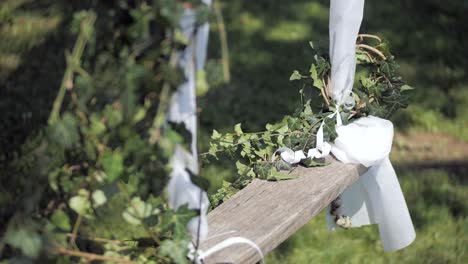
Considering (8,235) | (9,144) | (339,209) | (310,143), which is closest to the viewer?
(8,235)

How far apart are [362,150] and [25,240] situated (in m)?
1.35

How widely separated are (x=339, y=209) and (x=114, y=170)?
147cm

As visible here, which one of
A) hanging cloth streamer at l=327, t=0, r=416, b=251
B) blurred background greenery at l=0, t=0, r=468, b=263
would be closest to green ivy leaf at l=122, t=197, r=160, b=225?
hanging cloth streamer at l=327, t=0, r=416, b=251

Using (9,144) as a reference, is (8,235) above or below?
above

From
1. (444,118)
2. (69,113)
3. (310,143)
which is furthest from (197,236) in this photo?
(444,118)

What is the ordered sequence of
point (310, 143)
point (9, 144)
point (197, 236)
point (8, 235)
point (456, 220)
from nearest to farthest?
1. point (8, 235)
2. point (197, 236)
3. point (310, 143)
4. point (456, 220)
5. point (9, 144)

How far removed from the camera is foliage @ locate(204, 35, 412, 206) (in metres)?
2.54

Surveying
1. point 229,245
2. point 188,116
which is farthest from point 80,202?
point 229,245

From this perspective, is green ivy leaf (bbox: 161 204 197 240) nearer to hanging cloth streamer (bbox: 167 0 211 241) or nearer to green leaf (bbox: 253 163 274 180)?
hanging cloth streamer (bbox: 167 0 211 241)

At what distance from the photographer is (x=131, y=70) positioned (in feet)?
5.01

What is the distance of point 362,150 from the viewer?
2.53 metres

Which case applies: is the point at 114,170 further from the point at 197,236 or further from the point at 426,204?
the point at 426,204

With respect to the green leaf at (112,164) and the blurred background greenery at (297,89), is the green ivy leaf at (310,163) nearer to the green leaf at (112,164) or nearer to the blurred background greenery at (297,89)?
the blurred background greenery at (297,89)

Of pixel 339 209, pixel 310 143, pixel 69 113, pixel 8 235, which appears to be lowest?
pixel 339 209
